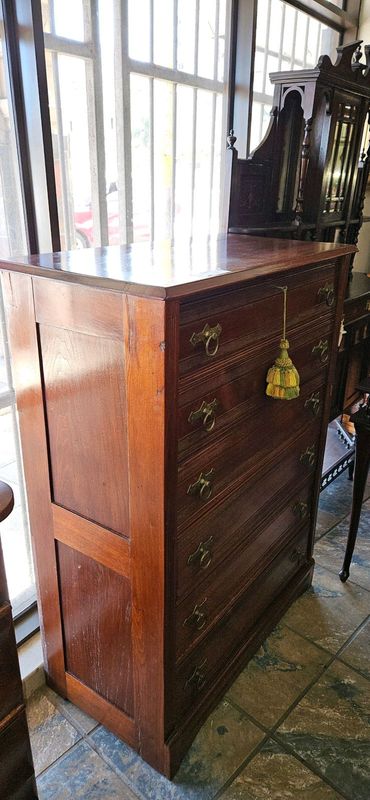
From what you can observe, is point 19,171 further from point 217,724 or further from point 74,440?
point 217,724

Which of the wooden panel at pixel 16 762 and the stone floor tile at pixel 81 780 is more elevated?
the wooden panel at pixel 16 762

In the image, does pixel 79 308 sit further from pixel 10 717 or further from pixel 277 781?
pixel 277 781

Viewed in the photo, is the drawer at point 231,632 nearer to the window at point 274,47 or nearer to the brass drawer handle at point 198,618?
the brass drawer handle at point 198,618

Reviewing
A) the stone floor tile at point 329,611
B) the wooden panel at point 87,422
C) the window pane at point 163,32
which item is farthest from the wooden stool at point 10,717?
the window pane at point 163,32

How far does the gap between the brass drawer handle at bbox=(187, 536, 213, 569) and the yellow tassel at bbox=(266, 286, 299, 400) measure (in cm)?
39

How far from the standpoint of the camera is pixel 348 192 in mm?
2561

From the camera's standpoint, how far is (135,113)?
5.85 ft

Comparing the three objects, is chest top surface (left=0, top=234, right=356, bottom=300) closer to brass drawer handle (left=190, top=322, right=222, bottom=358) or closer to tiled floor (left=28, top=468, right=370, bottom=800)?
brass drawer handle (left=190, top=322, right=222, bottom=358)

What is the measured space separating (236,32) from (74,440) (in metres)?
1.82

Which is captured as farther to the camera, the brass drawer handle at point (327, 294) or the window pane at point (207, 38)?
the window pane at point (207, 38)

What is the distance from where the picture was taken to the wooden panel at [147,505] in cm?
98

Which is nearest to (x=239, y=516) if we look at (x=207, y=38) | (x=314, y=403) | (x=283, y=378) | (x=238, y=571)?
(x=238, y=571)

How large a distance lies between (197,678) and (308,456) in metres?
0.77

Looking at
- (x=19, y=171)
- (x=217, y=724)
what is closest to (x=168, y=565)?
(x=217, y=724)
